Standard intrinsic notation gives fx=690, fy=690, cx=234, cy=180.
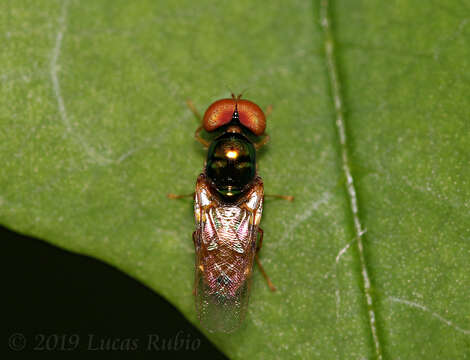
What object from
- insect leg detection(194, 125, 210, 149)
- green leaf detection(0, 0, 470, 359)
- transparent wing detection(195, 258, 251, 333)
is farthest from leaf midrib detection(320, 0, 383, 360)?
insect leg detection(194, 125, 210, 149)

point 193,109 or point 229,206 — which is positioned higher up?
point 193,109

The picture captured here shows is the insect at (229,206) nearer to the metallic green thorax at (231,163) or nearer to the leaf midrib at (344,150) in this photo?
the metallic green thorax at (231,163)

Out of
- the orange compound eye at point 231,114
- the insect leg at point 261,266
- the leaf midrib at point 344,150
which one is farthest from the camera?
the orange compound eye at point 231,114

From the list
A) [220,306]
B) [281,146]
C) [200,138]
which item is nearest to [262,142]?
[281,146]

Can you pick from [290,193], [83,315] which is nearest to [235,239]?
[290,193]

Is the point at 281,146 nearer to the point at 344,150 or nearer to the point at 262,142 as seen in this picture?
the point at 262,142

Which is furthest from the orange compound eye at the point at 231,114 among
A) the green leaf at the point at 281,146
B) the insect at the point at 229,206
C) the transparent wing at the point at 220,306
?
the transparent wing at the point at 220,306

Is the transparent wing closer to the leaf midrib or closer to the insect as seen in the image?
the insect

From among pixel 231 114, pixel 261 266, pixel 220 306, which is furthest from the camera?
pixel 231 114
